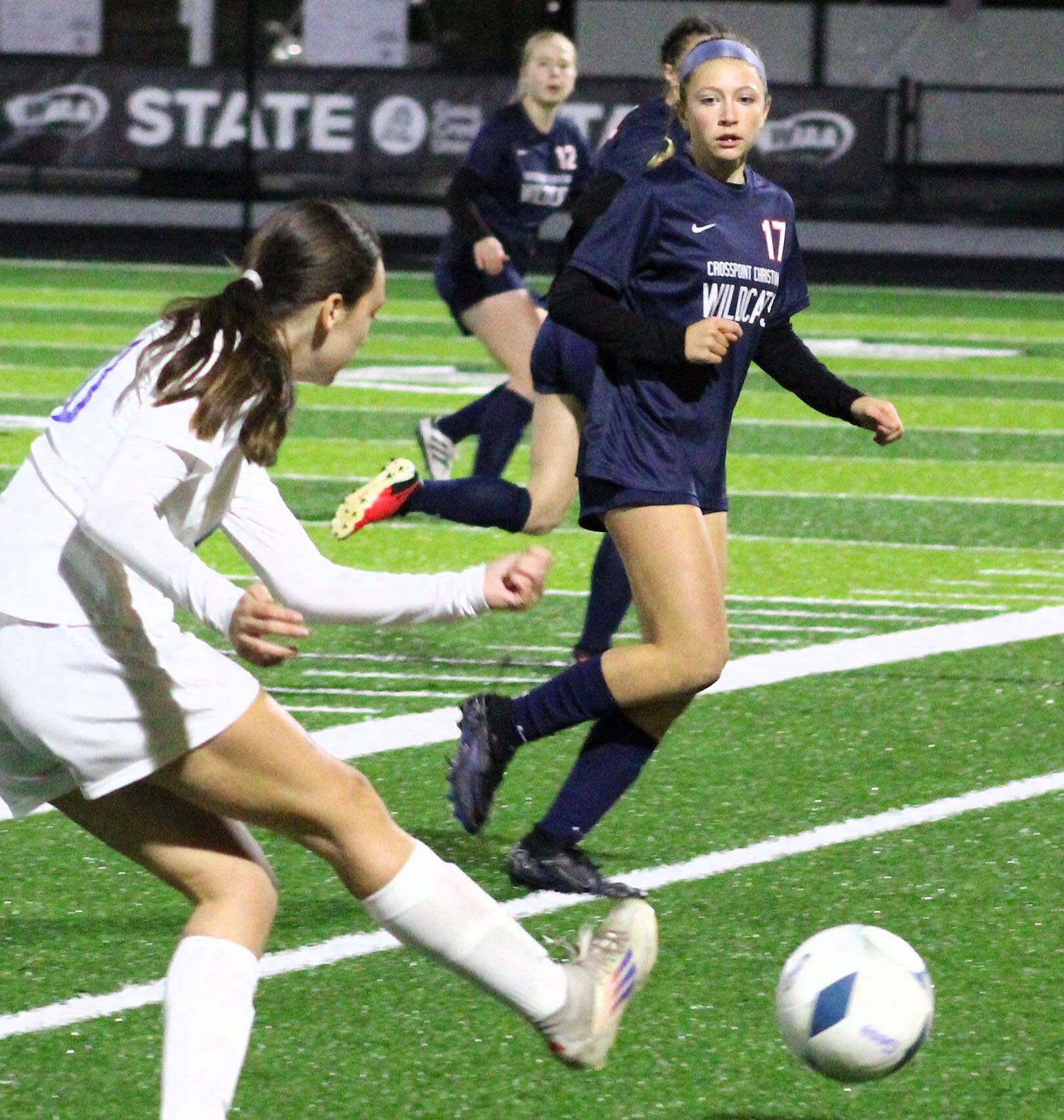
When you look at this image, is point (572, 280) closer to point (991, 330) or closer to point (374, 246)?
point (374, 246)

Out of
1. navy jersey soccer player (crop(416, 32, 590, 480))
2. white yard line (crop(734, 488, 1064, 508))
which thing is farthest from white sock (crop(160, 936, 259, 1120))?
white yard line (crop(734, 488, 1064, 508))

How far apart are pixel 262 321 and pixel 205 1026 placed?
1.02m

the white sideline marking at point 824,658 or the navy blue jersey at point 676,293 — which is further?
the white sideline marking at point 824,658

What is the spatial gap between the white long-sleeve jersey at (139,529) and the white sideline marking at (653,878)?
1.11 m

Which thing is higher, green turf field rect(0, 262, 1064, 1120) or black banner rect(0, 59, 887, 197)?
green turf field rect(0, 262, 1064, 1120)

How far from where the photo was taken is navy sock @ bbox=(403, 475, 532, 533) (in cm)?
654

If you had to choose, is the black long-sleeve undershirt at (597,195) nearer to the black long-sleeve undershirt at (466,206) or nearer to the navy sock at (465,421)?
the black long-sleeve undershirt at (466,206)

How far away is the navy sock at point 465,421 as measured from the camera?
32.7 ft

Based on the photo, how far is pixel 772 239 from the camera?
4.89m

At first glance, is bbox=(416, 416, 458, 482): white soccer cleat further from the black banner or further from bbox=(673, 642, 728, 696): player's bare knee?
the black banner

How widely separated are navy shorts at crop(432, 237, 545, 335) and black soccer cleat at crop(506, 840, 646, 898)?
517 centimetres

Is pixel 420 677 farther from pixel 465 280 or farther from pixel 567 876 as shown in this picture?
pixel 465 280

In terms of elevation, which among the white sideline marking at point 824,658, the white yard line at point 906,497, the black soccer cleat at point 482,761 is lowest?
the white yard line at point 906,497

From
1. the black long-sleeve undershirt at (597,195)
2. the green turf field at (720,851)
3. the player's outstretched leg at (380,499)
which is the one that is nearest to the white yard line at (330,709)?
the green turf field at (720,851)
